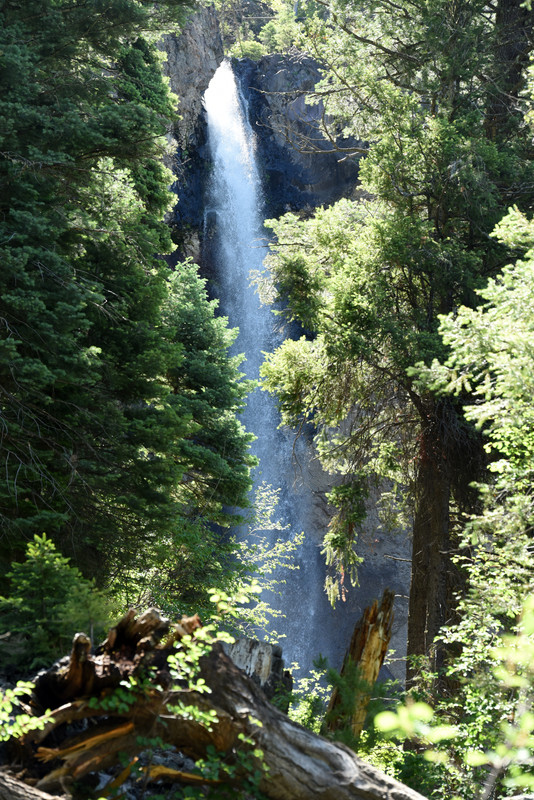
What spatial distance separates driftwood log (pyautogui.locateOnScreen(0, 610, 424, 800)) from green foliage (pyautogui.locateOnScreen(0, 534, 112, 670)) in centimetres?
41

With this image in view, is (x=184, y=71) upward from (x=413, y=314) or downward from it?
upward

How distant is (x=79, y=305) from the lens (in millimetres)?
6527

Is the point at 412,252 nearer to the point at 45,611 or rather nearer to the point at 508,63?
the point at 508,63

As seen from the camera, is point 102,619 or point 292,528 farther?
point 292,528

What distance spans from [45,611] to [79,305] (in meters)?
3.66

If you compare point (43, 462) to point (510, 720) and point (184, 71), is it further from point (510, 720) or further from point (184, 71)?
point (184, 71)

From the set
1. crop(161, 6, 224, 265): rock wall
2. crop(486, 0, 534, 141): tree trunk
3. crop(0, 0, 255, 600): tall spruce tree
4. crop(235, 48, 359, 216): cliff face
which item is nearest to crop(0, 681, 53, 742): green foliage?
crop(0, 0, 255, 600): tall spruce tree

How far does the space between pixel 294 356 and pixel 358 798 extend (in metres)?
7.10

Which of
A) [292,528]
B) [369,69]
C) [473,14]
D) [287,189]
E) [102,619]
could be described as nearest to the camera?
[102,619]

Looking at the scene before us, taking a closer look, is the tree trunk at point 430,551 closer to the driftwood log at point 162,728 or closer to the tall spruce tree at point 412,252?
the tall spruce tree at point 412,252

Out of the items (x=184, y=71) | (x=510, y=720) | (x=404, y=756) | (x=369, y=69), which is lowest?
(x=404, y=756)

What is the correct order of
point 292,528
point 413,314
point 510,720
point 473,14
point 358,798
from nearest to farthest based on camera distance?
1. point 358,798
2. point 510,720
3. point 413,314
4. point 473,14
5. point 292,528

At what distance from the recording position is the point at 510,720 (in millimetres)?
3863

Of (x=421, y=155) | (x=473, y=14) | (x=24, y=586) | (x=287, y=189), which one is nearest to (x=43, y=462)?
(x=24, y=586)
